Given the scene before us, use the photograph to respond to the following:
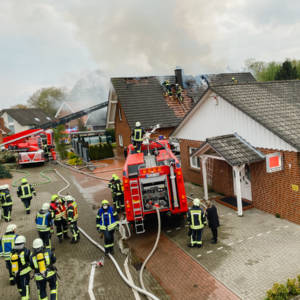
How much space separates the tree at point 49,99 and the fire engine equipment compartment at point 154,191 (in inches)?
2235

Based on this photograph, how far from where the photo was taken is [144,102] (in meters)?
20.7

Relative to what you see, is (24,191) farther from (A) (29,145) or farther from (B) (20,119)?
(B) (20,119)

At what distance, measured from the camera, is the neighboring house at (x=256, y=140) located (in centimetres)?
→ 842

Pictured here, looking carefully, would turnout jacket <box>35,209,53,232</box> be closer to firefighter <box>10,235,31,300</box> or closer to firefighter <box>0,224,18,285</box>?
firefighter <box>0,224,18,285</box>

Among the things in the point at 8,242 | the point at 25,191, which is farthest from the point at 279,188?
the point at 25,191

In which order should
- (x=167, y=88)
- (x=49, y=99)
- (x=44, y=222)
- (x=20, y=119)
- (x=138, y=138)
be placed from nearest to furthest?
(x=44, y=222) < (x=138, y=138) < (x=167, y=88) < (x=20, y=119) < (x=49, y=99)

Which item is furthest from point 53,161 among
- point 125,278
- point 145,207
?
point 125,278

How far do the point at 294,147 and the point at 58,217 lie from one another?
23.9 ft

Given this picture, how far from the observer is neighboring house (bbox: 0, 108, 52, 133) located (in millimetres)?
45219

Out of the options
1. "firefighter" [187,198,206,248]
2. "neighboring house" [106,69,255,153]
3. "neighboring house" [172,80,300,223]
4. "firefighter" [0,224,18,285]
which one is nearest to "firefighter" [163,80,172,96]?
"neighboring house" [106,69,255,153]

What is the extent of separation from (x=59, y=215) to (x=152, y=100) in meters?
14.0

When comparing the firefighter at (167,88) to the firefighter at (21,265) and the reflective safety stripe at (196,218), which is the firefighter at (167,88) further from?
the firefighter at (21,265)

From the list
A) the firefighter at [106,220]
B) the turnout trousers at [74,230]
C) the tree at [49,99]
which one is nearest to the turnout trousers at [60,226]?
the turnout trousers at [74,230]

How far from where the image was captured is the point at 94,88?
56531 millimetres
